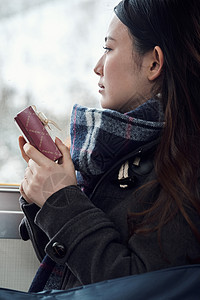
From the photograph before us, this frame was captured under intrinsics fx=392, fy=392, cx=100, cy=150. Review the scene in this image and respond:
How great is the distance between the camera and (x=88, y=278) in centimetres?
81

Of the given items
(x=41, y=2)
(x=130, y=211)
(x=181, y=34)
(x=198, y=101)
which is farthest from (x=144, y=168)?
(x=41, y=2)

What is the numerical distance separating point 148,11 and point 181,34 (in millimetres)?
101

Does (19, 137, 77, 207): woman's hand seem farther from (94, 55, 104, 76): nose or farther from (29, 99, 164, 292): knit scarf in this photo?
(94, 55, 104, 76): nose

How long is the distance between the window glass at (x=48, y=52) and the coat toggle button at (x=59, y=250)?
62cm

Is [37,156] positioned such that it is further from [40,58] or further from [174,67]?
[40,58]

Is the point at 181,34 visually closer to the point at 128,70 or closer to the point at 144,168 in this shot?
the point at 128,70

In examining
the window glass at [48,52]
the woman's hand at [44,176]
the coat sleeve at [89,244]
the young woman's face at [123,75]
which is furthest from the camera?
the window glass at [48,52]

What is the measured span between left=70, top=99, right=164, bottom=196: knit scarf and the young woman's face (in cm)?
7

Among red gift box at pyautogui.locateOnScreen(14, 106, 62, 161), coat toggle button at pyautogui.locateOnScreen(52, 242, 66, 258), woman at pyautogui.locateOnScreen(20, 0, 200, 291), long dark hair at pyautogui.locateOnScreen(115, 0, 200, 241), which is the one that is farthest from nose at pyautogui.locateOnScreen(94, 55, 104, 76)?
coat toggle button at pyautogui.locateOnScreen(52, 242, 66, 258)

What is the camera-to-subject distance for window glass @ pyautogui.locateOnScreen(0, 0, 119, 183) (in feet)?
4.47

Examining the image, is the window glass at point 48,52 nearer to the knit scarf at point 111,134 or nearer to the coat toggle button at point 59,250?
the knit scarf at point 111,134

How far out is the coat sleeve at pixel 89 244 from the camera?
0.79m

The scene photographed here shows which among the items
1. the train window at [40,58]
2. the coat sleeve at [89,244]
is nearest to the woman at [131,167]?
the coat sleeve at [89,244]

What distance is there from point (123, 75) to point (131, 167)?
0.81 ft
